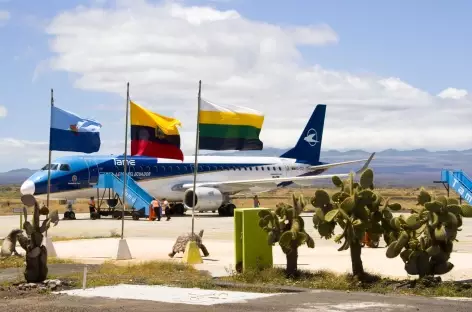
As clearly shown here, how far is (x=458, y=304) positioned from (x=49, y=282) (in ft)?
23.4

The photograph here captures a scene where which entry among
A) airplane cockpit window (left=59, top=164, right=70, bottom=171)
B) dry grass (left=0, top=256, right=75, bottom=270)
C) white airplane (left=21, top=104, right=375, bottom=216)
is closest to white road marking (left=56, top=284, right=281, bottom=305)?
dry grass (left=0, top=256, right=75, bottom=270)

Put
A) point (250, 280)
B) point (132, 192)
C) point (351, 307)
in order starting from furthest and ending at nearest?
point (132, 192), point (250, 280), point (351, 307)

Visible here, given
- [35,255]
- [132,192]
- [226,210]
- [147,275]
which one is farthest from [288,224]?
[226,210]

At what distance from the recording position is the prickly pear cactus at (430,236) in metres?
15.6

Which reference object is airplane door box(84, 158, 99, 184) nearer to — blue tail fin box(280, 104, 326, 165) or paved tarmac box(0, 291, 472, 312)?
blue tail fin box(280, 104, 326, 165)

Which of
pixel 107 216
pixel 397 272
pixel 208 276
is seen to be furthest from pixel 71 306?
pixel 107 216

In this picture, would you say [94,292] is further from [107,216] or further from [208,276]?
[107,216]

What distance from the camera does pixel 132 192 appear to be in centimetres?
4728

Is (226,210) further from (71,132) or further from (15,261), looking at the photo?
(15,261)

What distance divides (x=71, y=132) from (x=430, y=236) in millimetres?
12545

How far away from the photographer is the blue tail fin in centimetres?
5984

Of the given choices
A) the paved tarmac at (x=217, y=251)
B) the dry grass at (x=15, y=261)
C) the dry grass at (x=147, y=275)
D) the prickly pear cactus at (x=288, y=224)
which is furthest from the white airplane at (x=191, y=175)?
the prickly pear cactus at (x=288, y=224)

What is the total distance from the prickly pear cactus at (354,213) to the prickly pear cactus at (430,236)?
468 millimetres

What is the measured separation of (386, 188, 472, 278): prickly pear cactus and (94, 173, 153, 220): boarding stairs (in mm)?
31651
